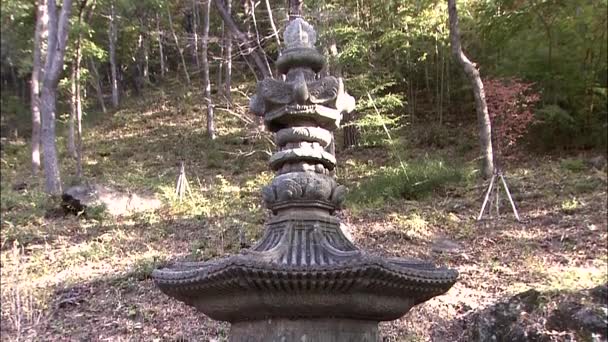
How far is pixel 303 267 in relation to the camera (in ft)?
9.93

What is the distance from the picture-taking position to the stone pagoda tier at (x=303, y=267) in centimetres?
304

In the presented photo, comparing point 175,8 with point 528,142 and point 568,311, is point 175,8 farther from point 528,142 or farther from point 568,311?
point 568,311

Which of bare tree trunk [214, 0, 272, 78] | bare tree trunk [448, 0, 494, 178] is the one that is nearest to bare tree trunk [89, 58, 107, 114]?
bare tree trunk [214, 0, 272, 78]

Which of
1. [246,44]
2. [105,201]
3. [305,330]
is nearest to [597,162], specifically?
[246,44]

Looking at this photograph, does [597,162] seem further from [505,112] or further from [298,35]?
[298,35]

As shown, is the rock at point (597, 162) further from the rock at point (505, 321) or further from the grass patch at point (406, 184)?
the rock at point (505, 321)

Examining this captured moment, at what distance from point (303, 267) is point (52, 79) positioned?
37.4 ft

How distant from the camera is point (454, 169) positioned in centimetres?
1230

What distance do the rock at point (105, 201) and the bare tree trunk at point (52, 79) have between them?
0.97 meters

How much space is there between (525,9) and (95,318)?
11.3m

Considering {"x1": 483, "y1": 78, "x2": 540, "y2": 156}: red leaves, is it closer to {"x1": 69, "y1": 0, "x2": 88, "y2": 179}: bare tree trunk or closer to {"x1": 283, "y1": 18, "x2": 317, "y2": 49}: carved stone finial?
{"x1": 283, "y1": 18, "x2": 317, "y2": 49}: carved stone finial

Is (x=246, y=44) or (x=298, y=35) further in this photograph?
(x=246, y=44)

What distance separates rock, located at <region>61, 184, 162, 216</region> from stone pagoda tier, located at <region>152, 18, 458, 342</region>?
894 centimetres

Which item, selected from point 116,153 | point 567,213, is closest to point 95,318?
point 567,213
